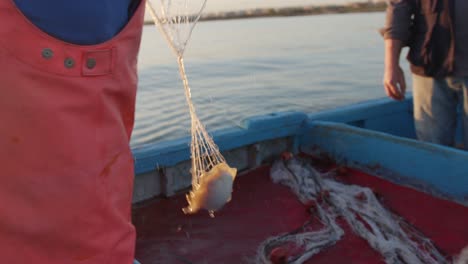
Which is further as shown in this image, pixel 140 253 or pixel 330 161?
pixel 330 161

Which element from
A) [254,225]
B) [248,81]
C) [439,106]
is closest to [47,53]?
[254,225]

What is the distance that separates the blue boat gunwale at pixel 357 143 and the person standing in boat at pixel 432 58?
234mm

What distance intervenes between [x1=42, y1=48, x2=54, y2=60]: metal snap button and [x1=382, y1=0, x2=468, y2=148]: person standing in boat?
258 centimetres

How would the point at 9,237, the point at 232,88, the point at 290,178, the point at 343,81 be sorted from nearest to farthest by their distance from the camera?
the point at 9,237
the point at 290,178
the point at 232,88
the point at 343,81

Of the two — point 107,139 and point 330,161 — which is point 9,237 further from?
point 330,161

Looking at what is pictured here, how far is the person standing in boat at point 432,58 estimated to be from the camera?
2957mm

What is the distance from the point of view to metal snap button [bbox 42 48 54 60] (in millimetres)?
1060

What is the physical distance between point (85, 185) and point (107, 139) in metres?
0.13

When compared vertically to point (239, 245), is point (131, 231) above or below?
above

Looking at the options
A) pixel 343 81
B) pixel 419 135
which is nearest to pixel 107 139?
pixel 419 135

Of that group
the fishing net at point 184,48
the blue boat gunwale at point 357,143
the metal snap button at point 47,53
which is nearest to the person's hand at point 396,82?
the blue boat gunwale at point 357,143

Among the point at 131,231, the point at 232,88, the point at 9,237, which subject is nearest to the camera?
the point at 9,237

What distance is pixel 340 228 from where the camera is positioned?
2883mm

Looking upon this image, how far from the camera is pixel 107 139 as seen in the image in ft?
3.85
